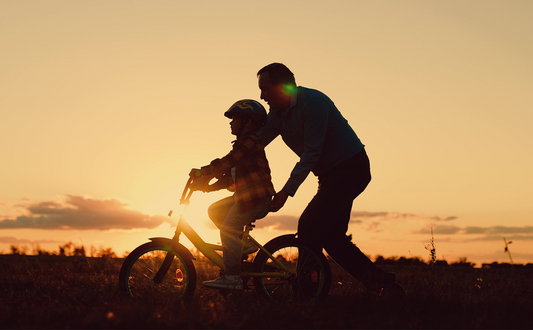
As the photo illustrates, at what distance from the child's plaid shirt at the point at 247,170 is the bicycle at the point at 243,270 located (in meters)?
0.28

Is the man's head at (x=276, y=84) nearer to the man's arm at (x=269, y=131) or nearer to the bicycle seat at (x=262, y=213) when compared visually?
the man's arm at (x=269, y=131)

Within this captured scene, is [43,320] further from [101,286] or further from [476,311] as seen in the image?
[476,311]

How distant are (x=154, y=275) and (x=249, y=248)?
45.1 inches

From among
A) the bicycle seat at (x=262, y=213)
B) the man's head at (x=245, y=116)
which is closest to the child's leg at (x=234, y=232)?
the bicycle seat at (x=262, y=213)

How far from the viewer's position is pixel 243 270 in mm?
5523

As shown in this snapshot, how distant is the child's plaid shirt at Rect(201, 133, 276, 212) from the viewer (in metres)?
5.31

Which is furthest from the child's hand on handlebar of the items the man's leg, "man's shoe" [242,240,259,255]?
"man's shoe" [242,240,259,255]

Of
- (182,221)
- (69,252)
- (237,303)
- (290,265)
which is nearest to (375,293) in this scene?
(290,265)

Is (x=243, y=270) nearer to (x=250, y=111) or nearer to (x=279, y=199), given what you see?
(x=279, y=199)

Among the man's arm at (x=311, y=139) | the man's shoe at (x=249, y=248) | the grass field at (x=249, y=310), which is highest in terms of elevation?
the man's arm at (x=311, y=139)

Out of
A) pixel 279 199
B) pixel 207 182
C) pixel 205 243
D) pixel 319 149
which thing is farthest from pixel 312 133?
pixel 205 243

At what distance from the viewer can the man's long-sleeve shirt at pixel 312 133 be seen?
5.34 m

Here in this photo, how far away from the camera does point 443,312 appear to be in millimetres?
5203

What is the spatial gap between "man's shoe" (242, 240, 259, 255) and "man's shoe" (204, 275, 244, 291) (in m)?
0.30
